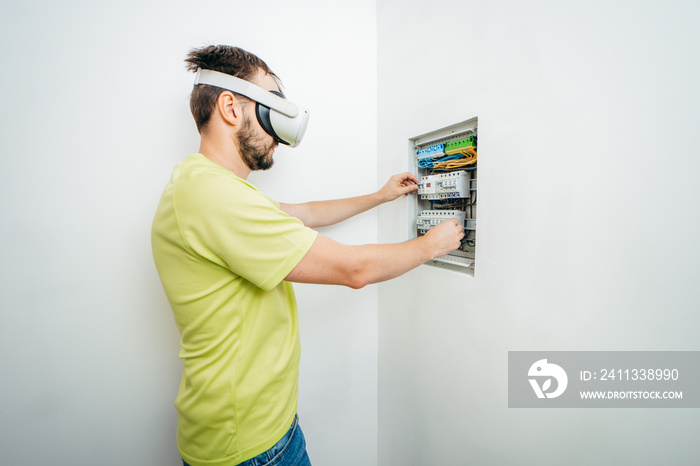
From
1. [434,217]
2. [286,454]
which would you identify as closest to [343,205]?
[434,217]

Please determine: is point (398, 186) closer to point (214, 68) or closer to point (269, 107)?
point (269, 107)

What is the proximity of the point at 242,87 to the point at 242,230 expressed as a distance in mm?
451

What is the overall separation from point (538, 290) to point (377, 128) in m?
1.00

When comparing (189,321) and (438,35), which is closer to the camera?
(189,321)

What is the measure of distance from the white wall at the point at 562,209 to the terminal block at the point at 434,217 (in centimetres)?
10

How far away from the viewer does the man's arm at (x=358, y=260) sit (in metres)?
0.68

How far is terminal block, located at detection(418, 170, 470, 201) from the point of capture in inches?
37.5

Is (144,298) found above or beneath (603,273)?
beneath

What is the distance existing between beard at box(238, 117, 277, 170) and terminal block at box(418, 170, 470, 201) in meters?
0.57

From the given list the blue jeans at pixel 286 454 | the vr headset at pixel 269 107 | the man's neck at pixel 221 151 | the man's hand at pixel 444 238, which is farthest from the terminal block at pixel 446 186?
the blue jeans at pixel 286 454

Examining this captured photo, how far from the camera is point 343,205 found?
1210 millimetres

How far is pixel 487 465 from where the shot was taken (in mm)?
922

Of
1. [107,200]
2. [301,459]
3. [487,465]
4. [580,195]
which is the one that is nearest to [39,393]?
[107,200]

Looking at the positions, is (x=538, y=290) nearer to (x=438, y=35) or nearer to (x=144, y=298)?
(x=438, y=35)
